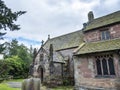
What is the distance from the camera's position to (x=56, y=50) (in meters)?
31.5

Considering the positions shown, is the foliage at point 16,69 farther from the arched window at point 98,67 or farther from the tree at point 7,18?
the arched window at point 98,67

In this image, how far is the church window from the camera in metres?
16.1

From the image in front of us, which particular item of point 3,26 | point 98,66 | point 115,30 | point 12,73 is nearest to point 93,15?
point 115,30

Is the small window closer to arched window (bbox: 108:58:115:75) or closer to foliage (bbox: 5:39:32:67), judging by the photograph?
arched window (bbox: 108:58:115:75)

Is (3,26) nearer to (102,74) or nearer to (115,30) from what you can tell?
(102,74)

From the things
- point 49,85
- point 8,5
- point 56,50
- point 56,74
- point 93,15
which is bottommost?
point 49,85

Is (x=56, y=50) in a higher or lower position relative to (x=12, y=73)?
higher

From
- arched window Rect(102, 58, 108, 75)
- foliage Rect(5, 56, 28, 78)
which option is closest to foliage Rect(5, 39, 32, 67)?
foliage Rect(5, 56, 28, 78)

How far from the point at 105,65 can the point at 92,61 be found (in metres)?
1.76

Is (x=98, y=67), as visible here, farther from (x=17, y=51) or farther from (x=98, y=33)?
(x=17, y=51)

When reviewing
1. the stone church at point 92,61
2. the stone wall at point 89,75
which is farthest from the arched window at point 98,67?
the stone wall at point 89,75

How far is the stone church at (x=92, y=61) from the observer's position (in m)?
16.0

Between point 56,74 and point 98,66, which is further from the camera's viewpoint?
point 56,74

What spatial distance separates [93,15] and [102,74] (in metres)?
15.1
